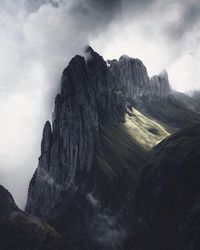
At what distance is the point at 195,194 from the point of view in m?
191

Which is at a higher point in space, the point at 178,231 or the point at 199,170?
the point at 199,170

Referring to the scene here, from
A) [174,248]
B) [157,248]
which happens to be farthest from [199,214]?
[157,248]

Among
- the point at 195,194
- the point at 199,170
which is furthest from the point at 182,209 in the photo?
the point at 199,170

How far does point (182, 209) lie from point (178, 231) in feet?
42.0

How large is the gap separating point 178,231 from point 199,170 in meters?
37.6

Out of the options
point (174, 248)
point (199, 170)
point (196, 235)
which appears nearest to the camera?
point (196, 235)

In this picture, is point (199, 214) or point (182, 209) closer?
point (199, 214)

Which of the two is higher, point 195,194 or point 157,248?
point 195,194

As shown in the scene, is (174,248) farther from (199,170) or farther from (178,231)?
(199,170)

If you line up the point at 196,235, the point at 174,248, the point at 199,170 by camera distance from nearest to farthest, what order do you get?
the point at 196,235 < the point at 174,248 < the point at 199,170

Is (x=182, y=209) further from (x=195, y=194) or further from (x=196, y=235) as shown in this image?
(x=196, y=235)

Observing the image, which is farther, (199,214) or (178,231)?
(178,231)

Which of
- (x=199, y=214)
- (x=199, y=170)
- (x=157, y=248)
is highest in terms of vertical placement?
(x=199, y=170)

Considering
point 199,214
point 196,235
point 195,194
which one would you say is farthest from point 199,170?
point 196,235
